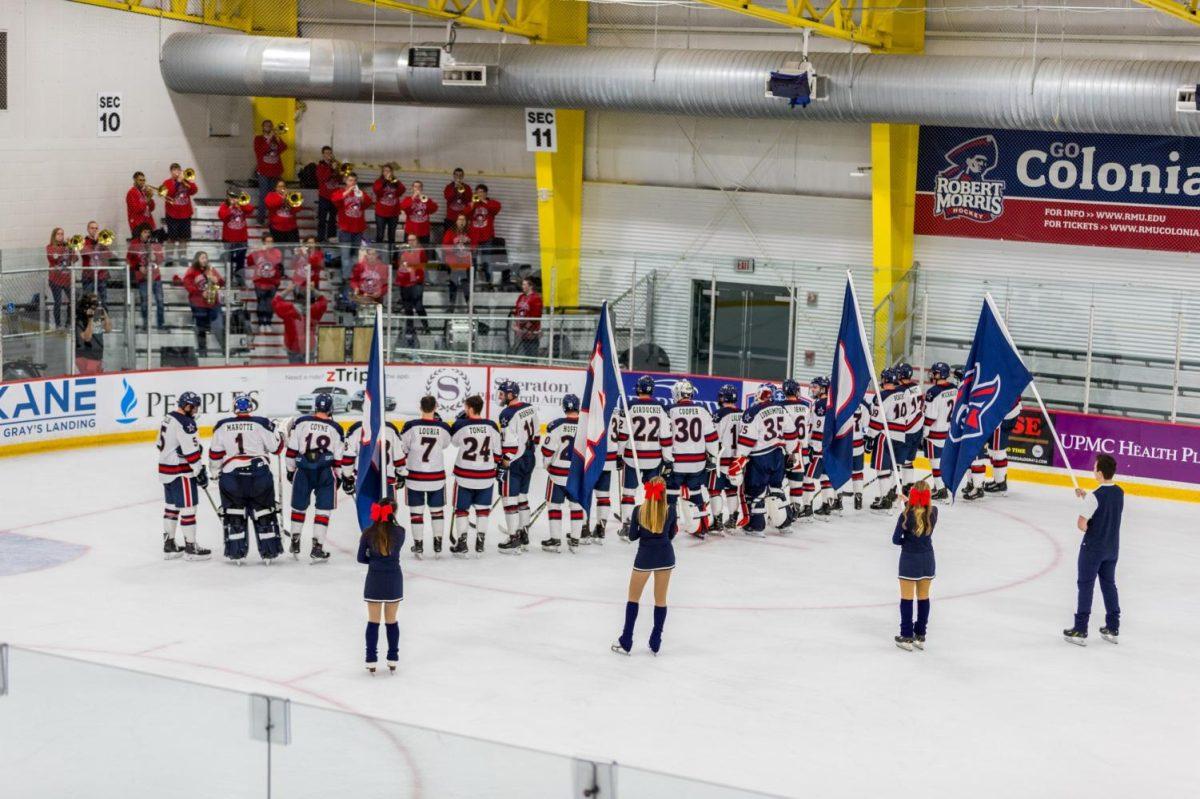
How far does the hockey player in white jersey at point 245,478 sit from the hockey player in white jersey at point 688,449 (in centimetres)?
389

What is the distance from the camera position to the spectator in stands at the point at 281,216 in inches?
988

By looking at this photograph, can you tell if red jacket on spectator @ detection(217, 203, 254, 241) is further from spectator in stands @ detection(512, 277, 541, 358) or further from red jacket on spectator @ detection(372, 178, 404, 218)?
spectator in stands @ detection(512, 277, 541, 358)

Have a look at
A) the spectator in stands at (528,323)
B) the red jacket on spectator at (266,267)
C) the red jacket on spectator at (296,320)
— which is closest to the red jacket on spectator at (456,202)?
the spectator in stands at (528,323)

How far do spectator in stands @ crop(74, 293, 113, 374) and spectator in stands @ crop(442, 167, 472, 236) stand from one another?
6.39 meters

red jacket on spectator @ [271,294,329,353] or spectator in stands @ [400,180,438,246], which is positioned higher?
spectator in stands @ [400,180,438,246]

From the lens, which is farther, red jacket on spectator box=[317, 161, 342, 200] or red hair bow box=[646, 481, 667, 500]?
red jacket on spectator box=[317, 161, 342, 200]

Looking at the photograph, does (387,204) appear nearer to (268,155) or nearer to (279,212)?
(279,212)

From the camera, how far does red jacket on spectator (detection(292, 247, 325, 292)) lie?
2228 centimetres

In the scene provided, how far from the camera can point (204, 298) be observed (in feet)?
71.3

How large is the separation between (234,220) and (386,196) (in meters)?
2.43

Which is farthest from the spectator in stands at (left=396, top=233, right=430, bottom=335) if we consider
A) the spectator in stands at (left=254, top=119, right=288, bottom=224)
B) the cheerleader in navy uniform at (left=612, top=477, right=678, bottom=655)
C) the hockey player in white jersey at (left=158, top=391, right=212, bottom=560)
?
the cheerleader in navy uniform at (left=612, top=477, right=678, bottom=655)

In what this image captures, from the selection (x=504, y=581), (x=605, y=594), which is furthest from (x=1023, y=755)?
(x=504, y=581)

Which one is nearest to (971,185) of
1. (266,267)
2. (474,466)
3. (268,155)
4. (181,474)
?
(266,267)

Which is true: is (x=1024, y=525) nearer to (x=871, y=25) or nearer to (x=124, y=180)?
(x=871, y=25)
